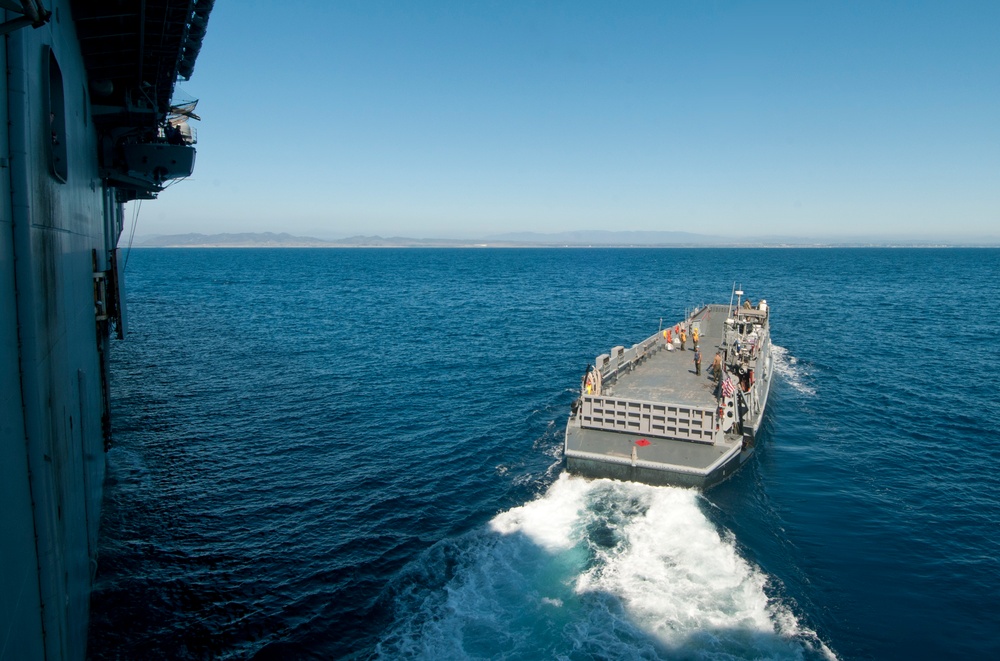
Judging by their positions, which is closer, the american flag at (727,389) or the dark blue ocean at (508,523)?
the dark blue ocean at (508,523)

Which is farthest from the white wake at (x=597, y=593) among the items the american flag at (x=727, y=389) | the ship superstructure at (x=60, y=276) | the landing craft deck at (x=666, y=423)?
the ship superstructure at (x=60, y=276)

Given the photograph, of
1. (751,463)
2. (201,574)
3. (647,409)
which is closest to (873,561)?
(751,463)

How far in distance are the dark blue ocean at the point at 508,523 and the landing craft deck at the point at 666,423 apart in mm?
809

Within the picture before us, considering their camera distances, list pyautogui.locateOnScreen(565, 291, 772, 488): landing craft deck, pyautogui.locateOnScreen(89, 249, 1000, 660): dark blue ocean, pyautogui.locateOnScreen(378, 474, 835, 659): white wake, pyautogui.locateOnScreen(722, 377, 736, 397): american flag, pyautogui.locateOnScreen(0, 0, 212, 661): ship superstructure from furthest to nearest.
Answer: pyautogui.locateOnScreen(722, 377, 736, 397): american flag < pyautogui.locateOnScreen(565, 291, 772, 488): landing craft deck < pyautogui.locateOnScreen(89, 249, 1000, 660): dark blue ocean < pyautogui.locateOnScreen(378, 474, 835, 659): white wake < pyautogui.locateOnScreen(0, 0, 212, 661): ship superstructure

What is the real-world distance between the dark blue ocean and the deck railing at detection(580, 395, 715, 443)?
2.18 m

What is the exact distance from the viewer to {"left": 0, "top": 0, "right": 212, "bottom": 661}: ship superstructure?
869 cm

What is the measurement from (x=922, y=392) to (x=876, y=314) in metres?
37.1

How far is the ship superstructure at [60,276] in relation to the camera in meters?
8.69

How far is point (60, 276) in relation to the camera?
12984 mm

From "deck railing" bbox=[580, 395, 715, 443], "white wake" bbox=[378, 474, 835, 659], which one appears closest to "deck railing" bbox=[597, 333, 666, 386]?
"deck railing" bbox=[580, 395, 715, 443]

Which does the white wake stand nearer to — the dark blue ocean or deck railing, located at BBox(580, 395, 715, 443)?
the dark blue ocean

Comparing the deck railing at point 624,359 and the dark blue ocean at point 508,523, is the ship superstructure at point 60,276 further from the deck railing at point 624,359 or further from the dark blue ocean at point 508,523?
the deck railing at point 624,359

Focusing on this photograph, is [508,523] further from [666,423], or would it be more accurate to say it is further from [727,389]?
[727,389]

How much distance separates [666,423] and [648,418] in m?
0.65
